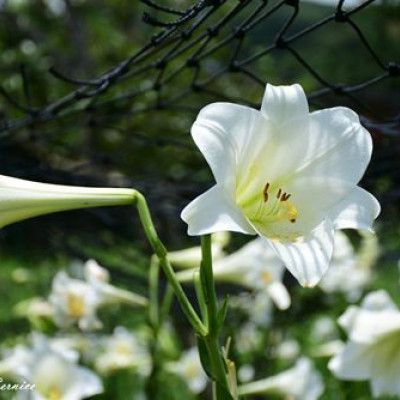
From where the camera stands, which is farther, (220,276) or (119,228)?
(119,228)

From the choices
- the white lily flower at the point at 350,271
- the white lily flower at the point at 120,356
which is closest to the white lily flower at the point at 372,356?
the white lily flower at the point at 120,356

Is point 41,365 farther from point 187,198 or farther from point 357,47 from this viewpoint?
point 357,47

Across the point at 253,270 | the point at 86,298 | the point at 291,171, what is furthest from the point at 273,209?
the point at 86,298

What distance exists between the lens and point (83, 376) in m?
1.22

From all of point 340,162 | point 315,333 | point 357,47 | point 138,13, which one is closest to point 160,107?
point 340,162

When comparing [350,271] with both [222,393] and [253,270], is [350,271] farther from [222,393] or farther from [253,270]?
[222,393]

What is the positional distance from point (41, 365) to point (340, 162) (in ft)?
2.13

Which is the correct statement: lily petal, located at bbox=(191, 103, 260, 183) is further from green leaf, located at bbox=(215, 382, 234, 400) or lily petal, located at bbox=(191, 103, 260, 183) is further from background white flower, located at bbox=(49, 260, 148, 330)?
background white flower, located at bbox=(49, 260, 148, 330)

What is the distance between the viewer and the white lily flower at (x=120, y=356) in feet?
5.18

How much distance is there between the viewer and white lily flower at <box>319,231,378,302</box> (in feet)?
6.47

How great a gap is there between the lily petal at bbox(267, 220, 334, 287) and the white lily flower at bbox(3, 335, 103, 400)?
60 centimetres

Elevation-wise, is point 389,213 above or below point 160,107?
below

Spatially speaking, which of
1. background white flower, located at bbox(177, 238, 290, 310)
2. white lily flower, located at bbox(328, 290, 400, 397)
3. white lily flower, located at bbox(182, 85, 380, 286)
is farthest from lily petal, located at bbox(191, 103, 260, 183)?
background white flower, located at bbox(177, 238, 290, 310)

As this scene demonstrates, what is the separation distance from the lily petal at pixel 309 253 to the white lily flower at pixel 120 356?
895 mm
